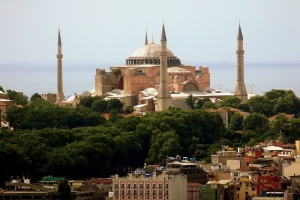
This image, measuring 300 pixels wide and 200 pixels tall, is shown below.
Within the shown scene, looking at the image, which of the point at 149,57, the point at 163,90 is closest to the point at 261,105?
the point at 163,90

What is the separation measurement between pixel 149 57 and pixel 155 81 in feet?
13.5

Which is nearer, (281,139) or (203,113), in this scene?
(281,139)

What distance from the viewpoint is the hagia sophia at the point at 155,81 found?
125 metres

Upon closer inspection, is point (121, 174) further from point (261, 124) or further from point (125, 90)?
point (125, 90)

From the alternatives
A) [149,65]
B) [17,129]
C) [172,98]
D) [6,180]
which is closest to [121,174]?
[6,180]

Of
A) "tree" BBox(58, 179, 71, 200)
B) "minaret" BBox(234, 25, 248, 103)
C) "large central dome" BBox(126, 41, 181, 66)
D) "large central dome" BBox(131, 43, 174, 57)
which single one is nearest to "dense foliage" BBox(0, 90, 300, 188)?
"minaret" BBox(234, 25, 248, 103)

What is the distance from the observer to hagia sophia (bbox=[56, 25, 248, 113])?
12520 cm

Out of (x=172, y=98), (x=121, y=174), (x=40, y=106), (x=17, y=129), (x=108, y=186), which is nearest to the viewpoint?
(x=108, y=186)

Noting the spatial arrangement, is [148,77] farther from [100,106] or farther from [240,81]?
[100,106]

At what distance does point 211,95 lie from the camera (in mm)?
131125

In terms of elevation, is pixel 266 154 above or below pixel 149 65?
below

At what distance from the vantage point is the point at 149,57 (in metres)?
137

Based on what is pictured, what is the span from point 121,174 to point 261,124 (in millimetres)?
23078

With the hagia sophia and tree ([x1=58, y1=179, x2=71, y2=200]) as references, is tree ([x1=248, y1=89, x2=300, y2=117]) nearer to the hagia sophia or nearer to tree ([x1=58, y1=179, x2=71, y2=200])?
the hagia sophia
